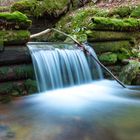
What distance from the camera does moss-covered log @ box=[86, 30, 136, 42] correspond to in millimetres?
10945

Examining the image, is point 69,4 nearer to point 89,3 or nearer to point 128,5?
point 89,3

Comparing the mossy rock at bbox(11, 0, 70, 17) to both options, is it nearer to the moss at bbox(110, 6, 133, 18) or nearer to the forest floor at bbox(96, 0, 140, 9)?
the forest floor at bbox(96, 0, 140, 9)

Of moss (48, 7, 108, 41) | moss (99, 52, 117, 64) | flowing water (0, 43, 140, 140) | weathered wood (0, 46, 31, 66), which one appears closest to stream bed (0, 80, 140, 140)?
flowing water (0, 43, 140, 140)

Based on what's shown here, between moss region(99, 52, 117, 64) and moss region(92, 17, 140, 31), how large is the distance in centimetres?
95

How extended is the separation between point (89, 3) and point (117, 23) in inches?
214

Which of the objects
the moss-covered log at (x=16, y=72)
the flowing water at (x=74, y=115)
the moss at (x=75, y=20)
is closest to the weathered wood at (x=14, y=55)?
the moss-covered log at (x=16, y=72)

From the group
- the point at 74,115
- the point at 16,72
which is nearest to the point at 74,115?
the point at 74,115

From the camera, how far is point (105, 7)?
15.2 m

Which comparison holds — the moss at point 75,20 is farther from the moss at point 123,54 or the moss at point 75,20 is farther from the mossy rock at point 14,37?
the mossy rock at point 14,37

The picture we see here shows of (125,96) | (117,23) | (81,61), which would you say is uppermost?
(117,23)

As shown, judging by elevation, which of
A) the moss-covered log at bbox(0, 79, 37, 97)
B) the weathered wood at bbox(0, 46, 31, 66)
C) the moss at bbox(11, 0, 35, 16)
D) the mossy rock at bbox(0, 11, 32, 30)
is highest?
the moss at bbox(11, 0, 35, 16)

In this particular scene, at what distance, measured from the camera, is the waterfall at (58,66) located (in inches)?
364

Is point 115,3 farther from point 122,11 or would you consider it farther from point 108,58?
point 108,58

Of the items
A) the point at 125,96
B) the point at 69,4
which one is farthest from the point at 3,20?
the point at 69,4
